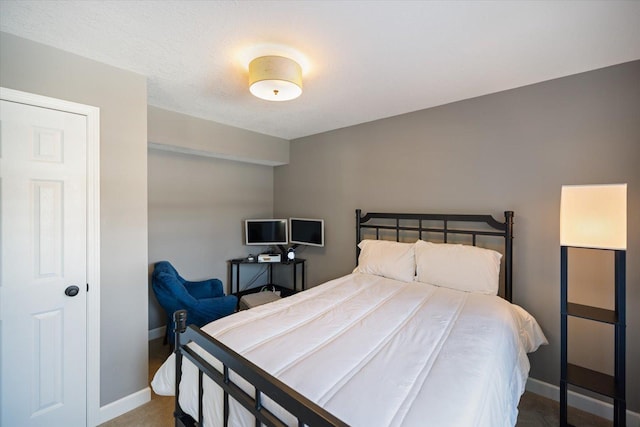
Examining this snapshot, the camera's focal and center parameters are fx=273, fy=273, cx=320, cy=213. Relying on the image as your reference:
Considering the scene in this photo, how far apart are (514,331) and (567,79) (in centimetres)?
192

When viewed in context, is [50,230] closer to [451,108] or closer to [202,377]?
[202,377]

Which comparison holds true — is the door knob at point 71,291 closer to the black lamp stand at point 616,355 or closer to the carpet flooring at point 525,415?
the carpet flooring at point 525,415

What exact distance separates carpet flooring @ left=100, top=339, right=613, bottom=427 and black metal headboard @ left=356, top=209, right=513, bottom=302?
0.77 meters

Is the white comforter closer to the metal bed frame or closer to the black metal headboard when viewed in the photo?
the metal bed frame

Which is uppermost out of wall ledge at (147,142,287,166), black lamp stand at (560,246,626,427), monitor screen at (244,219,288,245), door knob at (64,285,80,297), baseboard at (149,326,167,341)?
wall ledge at (147,142,287,166)

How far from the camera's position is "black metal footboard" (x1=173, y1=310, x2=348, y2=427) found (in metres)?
0.80

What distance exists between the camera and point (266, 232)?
399 cm

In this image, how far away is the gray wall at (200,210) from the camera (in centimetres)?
325

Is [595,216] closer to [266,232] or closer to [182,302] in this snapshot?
[182,302]

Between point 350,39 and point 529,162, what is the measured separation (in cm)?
176

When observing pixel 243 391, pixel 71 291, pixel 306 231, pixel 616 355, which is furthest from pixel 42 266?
pixel 616 355

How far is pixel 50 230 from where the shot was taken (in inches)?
67.7

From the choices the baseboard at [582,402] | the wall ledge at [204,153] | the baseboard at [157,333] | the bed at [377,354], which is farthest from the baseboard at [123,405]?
the baseboard at [582,402]

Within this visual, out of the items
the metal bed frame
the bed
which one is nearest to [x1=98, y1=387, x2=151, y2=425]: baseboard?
the bed
